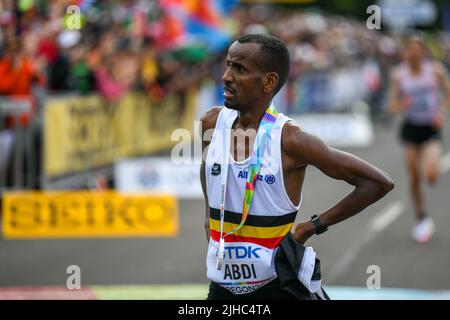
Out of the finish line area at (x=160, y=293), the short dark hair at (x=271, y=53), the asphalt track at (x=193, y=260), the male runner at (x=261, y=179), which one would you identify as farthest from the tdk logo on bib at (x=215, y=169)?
the asphalt track at (x=193, y=260)

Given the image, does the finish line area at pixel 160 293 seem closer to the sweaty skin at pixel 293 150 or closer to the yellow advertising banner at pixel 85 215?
the yellow advertising banner at pixel 85 215

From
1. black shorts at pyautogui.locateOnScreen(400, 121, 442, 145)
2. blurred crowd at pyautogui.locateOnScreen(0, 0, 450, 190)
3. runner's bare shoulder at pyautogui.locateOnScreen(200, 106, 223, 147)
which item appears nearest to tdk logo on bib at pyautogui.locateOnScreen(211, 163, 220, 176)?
runner's bare shoulder at pyautogui.locateOnScreen(200, 106, 223, 147)

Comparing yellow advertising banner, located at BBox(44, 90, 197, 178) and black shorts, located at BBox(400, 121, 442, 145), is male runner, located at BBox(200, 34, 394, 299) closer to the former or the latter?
black shorts, located at BBox(400, 121, 442, 145)

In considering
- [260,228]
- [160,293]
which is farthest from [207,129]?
[160,293]

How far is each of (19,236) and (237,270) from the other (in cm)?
729

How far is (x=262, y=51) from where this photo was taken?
4.40 metres

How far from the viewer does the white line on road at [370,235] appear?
31.1ft

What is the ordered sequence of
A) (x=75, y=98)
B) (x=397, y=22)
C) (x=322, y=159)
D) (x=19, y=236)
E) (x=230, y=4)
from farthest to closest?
1. (x=397, y=22)
2. (x=230, y=4)
3. (x=75, y=98)
4. (x=19, y=236)
5. (x=322, y=159)

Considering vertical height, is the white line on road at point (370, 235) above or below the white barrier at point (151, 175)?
below

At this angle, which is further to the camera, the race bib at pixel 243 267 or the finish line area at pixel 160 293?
the finish line area at pixel 160 293

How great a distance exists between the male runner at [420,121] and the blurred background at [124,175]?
1.66ft

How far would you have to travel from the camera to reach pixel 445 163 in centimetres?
1978

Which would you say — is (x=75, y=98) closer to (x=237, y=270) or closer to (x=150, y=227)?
(x=150, y=227)
